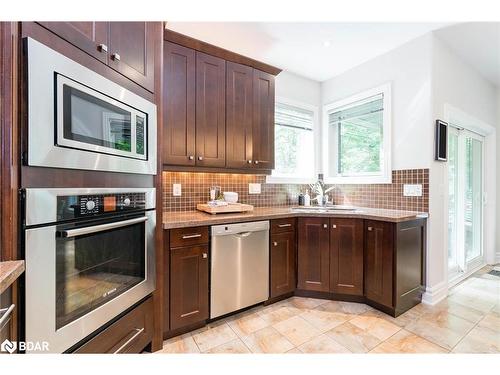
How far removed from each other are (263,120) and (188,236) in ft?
4.81

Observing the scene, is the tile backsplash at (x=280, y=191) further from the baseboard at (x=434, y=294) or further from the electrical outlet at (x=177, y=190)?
the baseboard at (x=434, y=294)

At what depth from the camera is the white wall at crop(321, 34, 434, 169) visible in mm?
2246

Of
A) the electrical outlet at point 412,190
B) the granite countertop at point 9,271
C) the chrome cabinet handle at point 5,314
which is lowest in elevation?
the chrome cabinet handle at point 5,314

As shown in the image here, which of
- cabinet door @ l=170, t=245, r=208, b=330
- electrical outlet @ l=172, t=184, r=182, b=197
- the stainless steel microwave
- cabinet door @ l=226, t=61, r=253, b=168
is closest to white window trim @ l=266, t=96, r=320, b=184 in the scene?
cabinet door @ l=226, t=61, r=253, b=168

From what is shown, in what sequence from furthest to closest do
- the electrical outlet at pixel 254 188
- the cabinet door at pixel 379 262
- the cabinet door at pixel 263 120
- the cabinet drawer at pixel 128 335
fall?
the electrical outlet at pixel 254 188 < the cabinet door at pixel 263 120 < the cabinet door at pixel 379 262 < the cabinet drawer at pixel 128 335

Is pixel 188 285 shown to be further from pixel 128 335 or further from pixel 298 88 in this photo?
pixel 298 88

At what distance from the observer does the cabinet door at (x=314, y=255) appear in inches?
89.6

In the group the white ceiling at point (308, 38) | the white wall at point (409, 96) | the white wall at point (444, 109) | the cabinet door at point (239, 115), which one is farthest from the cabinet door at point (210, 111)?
the white wall at point (444, 109)

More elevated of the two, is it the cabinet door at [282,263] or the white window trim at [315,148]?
the white window trim at [315,148]

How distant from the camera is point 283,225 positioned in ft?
7.31

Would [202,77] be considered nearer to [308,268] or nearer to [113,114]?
[113,114]

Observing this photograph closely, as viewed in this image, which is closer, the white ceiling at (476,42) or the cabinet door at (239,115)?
the white ceiling at (476,42)

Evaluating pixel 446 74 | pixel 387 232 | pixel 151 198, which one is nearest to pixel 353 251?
pixel 387 232

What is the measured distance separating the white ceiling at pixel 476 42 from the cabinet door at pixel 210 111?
2161 mm
